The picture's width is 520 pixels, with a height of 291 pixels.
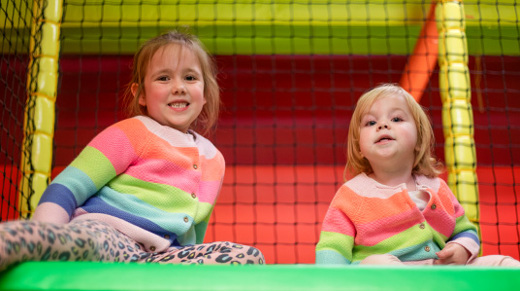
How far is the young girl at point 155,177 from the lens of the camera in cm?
99

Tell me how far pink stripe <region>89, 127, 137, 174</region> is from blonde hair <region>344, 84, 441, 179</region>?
479 mm

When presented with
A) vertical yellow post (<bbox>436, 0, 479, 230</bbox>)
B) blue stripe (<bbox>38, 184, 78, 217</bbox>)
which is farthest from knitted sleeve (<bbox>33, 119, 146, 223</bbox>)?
vertical yellow post (<bbox>436, 0, 479, 230</bbox>)

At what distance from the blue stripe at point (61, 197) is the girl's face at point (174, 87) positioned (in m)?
0.30

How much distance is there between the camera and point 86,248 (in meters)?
0.72

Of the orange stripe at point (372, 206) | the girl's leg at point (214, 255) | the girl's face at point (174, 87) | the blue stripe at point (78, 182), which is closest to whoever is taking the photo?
the girl's leg at point (214, 255)

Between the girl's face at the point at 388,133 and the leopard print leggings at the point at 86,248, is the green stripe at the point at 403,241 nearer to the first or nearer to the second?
the girl's face at the point at 388,133

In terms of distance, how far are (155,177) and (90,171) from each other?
0.13 m

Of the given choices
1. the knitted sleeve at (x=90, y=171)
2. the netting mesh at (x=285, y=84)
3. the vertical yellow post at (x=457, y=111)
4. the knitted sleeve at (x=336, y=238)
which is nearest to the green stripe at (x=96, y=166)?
the knitted sleeve at (x=90, y=171)

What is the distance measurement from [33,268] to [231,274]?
0.67 ft

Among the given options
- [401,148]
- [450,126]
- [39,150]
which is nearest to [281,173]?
[450,126]

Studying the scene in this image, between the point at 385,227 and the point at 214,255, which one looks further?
the point at 385,227

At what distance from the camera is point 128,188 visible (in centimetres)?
112

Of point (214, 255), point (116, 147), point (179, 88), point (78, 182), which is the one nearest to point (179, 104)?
point (179, 88)

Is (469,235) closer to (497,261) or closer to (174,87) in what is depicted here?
(497,261)
